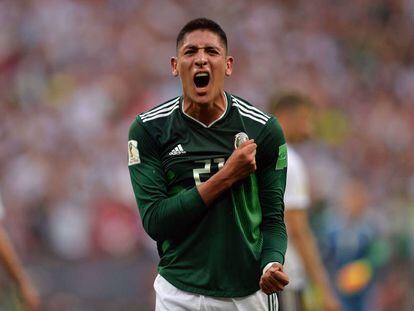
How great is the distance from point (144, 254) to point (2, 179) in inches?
80.3

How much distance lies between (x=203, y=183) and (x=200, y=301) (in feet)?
1.79

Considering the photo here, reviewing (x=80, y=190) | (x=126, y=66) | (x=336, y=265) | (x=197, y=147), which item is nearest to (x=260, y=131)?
(x=197, y=147)

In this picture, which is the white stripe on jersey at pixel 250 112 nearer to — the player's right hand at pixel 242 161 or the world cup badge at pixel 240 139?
the world cup badge at pixel 240 139

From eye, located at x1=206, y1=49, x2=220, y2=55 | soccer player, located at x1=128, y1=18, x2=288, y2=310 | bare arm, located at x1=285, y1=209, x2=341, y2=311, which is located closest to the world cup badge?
soccer player, located at x1=128, y1=18, x2=288, y2=310

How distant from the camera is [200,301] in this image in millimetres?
4641

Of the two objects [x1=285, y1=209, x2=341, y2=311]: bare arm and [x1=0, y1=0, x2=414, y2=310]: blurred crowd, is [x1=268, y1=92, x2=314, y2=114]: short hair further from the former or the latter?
[x1=0, y1=0, x2=414, y2=310]: blurred crowd

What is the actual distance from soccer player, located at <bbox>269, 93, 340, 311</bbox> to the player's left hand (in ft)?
8.30

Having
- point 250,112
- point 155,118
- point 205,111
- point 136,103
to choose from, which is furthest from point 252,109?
point 136,103

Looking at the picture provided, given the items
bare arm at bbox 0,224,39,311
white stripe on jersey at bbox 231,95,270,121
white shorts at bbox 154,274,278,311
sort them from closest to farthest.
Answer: white shorts at bbox 154,274,278,311 < white stripe on jersey at bbox 231,95,270,121 < bare arm at bbox 0,224,39,311

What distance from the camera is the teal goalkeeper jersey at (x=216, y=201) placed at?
4.57 m

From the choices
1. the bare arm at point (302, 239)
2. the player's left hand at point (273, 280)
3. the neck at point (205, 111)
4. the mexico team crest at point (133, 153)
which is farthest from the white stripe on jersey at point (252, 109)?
the bare arm at point (302, 239)

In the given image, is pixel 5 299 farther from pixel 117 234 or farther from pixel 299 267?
pixel 117 234

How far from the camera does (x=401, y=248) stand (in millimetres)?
12773

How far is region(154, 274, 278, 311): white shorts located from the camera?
4.64 meters
